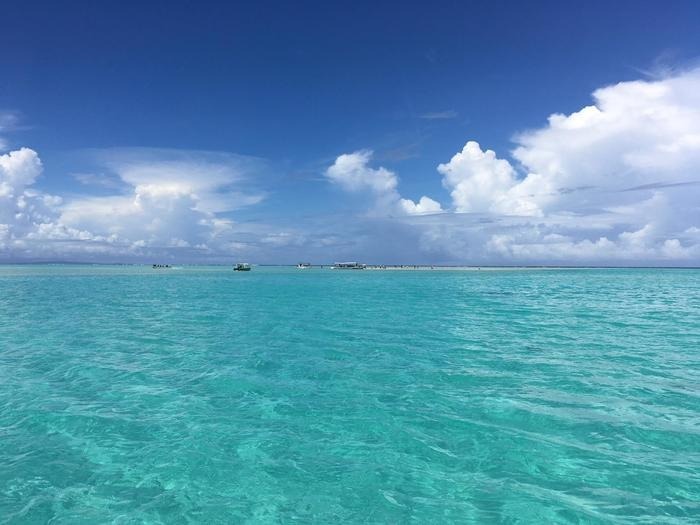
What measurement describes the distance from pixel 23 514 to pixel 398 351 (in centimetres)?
1649

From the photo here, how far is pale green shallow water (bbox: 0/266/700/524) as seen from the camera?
773 centimetres

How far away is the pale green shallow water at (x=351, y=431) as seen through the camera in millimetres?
7730

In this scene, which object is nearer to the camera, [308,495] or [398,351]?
[308,495]

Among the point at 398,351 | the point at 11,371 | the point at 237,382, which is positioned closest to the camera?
the point at 237,382

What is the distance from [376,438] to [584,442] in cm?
529

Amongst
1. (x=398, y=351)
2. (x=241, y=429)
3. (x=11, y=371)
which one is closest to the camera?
(x=241, y=429)

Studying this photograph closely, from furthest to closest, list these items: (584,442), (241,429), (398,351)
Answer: (398,351) < (241,429) < (584,442)

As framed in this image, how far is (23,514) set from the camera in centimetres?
732

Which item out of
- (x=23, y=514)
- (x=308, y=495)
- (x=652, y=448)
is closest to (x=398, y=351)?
(x=652, y=448)

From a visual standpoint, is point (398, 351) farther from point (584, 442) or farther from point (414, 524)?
point (414, 524)

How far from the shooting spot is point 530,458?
947 cm

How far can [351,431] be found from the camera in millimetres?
11125

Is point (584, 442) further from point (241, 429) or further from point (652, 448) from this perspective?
point (241, 429)

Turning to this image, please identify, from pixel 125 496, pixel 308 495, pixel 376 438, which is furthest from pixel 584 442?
pixel 125 496
